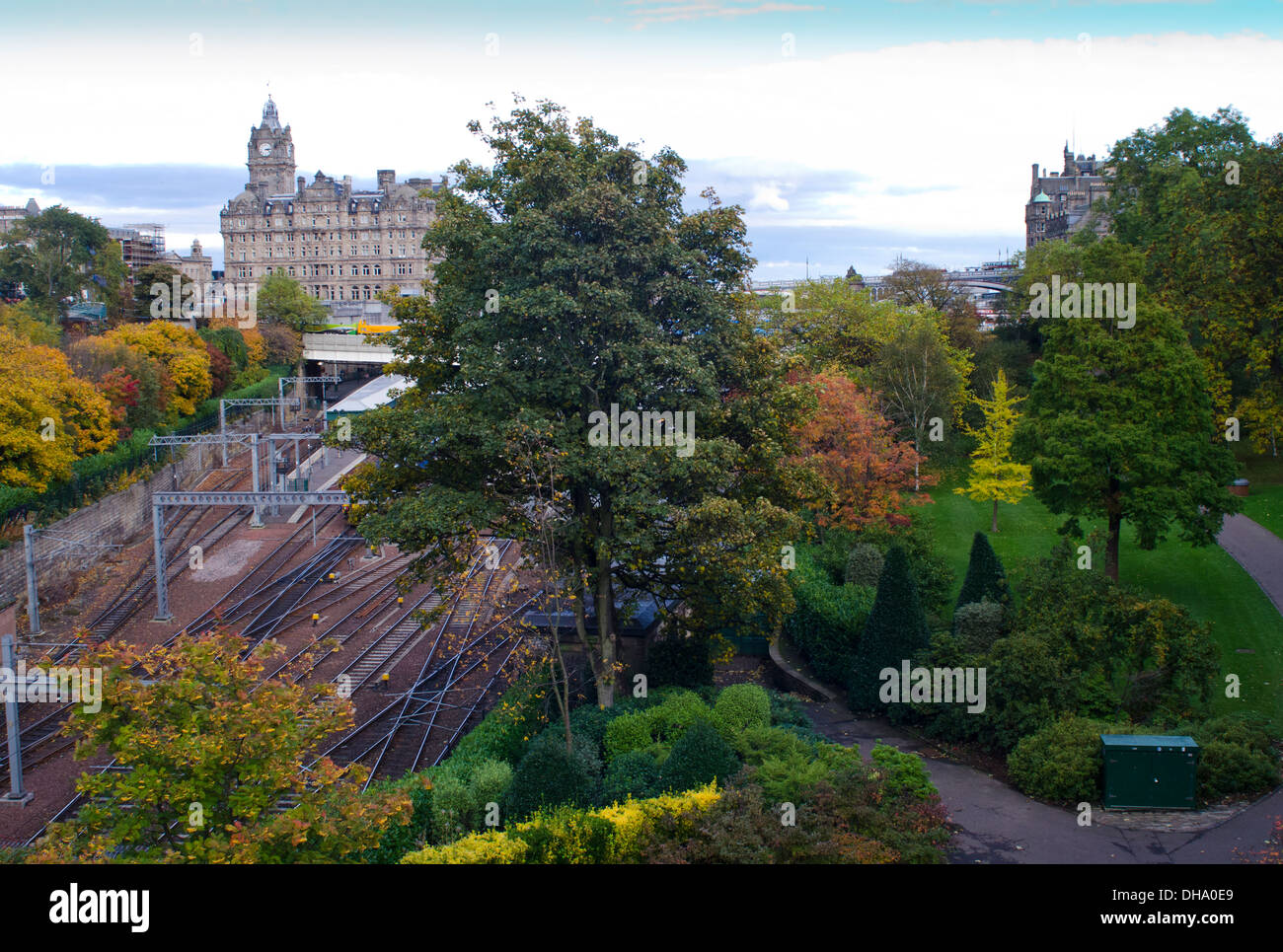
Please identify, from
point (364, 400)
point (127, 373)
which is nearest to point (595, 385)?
point (127, 373)

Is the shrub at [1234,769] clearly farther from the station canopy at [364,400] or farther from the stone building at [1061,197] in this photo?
the stone building at [1061,197]

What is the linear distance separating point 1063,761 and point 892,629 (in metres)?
5.08

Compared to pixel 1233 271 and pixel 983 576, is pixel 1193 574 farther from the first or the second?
pixel 1233 271

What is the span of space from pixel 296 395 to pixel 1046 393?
56636 mm

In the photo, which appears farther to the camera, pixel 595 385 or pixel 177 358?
pixel 177 358

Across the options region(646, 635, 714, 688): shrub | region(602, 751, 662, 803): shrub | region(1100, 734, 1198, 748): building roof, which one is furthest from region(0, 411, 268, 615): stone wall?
region(1100, 734, 1198, 748): building roof

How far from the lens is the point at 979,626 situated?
21031mm

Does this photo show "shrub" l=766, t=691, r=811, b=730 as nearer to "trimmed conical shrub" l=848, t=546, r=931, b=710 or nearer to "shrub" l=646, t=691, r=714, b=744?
"shrub" l=646, t=691, r=714, b=744

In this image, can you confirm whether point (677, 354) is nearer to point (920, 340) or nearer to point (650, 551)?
point (650, 551)

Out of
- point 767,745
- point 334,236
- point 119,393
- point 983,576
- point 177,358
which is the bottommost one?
point 767,745

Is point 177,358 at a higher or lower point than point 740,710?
higher

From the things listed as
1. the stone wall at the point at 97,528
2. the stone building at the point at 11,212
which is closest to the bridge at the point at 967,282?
the stone wall at the point at 97,528

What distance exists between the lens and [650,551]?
61.7 feet
